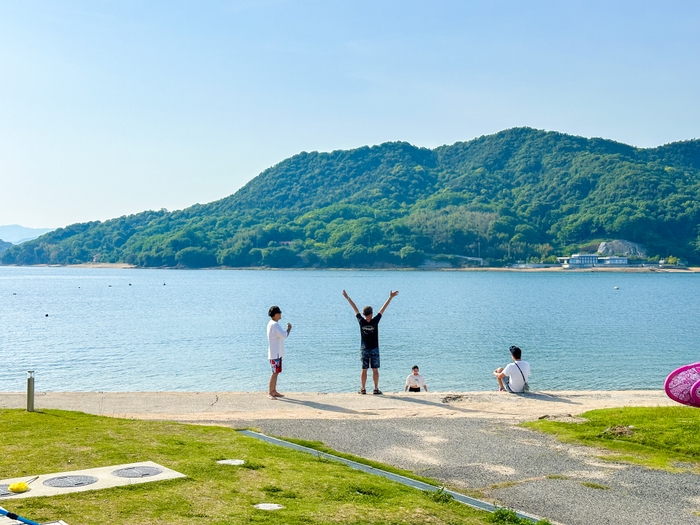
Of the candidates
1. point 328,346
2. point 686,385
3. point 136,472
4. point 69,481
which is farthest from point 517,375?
point 328,346

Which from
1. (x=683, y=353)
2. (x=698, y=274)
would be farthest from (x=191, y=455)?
(x=698, y=274)

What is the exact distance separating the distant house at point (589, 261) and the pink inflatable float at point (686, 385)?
178456 millimetres

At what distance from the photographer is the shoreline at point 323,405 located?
42.3 feet

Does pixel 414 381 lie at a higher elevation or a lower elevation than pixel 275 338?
lower

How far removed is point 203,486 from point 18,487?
169 centimetres

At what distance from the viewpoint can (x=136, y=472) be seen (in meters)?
7.38

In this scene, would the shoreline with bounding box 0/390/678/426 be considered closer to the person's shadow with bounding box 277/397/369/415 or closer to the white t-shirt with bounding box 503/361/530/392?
the person's shadow with bounding box 277/397/369/415

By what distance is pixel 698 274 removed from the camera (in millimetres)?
171000

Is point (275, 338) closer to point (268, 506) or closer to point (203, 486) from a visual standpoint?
point (203, 486)

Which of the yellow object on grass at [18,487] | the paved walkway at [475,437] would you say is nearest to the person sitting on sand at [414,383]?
the paved walkway at [475,437]

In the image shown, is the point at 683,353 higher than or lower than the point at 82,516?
lower

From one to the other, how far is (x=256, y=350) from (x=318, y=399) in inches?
817

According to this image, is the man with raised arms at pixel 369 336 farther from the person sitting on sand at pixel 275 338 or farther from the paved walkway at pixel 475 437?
the person sitting on sand at pixel 275 338

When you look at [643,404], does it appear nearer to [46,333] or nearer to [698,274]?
[46,333]
